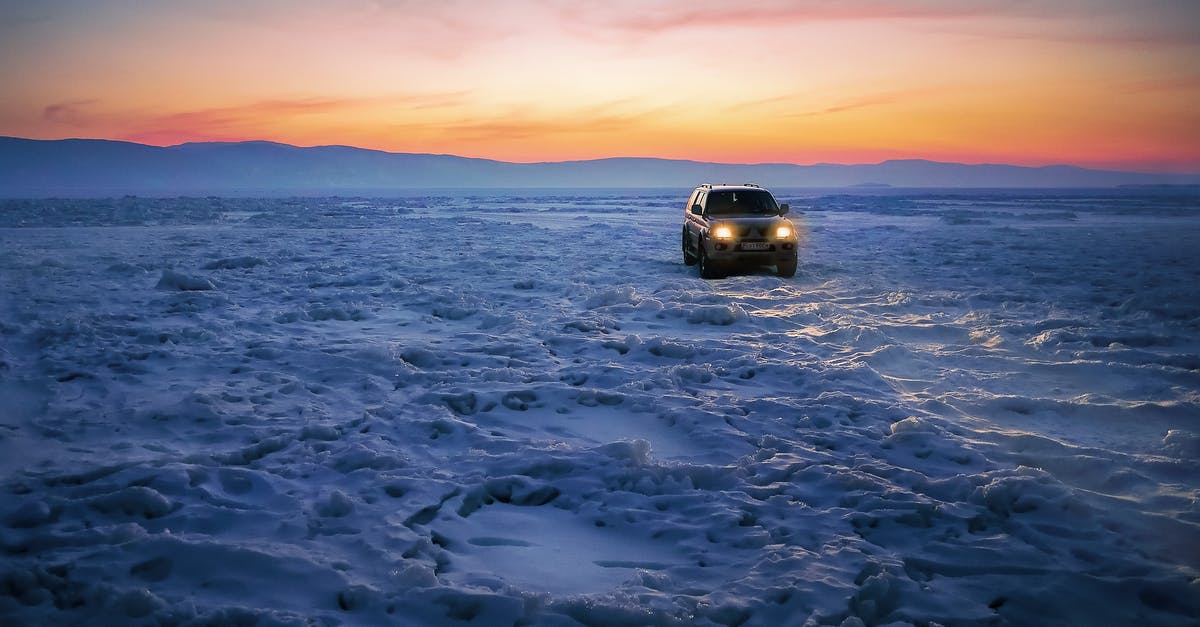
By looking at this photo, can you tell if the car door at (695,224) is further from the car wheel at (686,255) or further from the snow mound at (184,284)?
the snow mound at (184,284)

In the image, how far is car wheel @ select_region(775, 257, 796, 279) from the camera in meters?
13.1

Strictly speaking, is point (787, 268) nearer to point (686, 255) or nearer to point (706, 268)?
point (706, 268)

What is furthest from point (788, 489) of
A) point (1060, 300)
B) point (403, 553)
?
point (1060, 300)

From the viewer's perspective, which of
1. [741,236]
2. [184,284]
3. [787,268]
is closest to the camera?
[184,284]

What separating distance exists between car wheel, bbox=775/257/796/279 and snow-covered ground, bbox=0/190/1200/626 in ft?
8.88

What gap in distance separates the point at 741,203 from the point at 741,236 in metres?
1.41

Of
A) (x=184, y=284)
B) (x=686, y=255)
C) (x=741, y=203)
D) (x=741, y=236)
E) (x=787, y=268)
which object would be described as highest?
(x=741, y=203)

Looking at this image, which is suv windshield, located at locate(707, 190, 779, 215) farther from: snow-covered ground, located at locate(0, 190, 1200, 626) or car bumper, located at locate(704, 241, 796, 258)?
snow-covered ground, located at locate(0, 190, 1200, 626)

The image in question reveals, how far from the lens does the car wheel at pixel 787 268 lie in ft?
43.1

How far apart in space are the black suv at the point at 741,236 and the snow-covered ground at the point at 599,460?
265 cm

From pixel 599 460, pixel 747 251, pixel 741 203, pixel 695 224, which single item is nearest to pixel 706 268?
pixel 747 251

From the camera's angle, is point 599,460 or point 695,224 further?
point 695,224

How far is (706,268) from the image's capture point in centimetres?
1312

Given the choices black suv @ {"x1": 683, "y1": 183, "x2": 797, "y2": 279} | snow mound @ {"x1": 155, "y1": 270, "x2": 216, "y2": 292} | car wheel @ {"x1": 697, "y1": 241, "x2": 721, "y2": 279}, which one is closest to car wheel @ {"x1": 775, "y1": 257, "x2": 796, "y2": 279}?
black suv @ {"x1": 683, "y1": 183, "x2": 797, "y2": 279}
